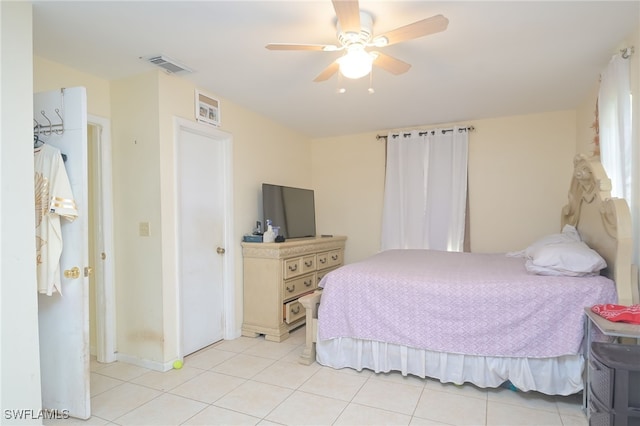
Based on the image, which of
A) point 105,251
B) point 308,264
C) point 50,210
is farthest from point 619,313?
point 105,251

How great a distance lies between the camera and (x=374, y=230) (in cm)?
495

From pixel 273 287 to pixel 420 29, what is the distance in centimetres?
265

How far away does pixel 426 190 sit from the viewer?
4512mm

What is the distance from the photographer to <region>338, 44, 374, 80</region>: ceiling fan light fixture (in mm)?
2047

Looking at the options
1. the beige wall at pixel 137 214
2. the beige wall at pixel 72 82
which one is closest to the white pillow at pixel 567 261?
the beige wall at pixel 137 214

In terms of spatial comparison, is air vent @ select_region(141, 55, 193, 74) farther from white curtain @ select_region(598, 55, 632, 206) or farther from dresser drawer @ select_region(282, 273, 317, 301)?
white curtain @ select_region(598, 55, 632, 206)

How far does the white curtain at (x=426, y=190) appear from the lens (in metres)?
4.36

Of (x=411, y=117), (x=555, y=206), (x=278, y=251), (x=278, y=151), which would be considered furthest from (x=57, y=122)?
(x=555, y=206)

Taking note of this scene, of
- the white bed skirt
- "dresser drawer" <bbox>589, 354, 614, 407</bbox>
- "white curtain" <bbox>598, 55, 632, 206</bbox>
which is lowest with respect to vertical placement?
the white bed skirt

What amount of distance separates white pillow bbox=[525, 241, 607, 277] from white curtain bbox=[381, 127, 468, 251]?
1839 mm

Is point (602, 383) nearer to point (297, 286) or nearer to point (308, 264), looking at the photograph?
point (297, 286)

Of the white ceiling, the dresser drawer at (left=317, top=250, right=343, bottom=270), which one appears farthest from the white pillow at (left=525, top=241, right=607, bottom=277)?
the dresser drawer at (left=317, top=250, right=343, bottom=270)

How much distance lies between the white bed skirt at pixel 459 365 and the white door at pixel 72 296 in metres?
1.64

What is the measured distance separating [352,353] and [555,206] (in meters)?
3.01
